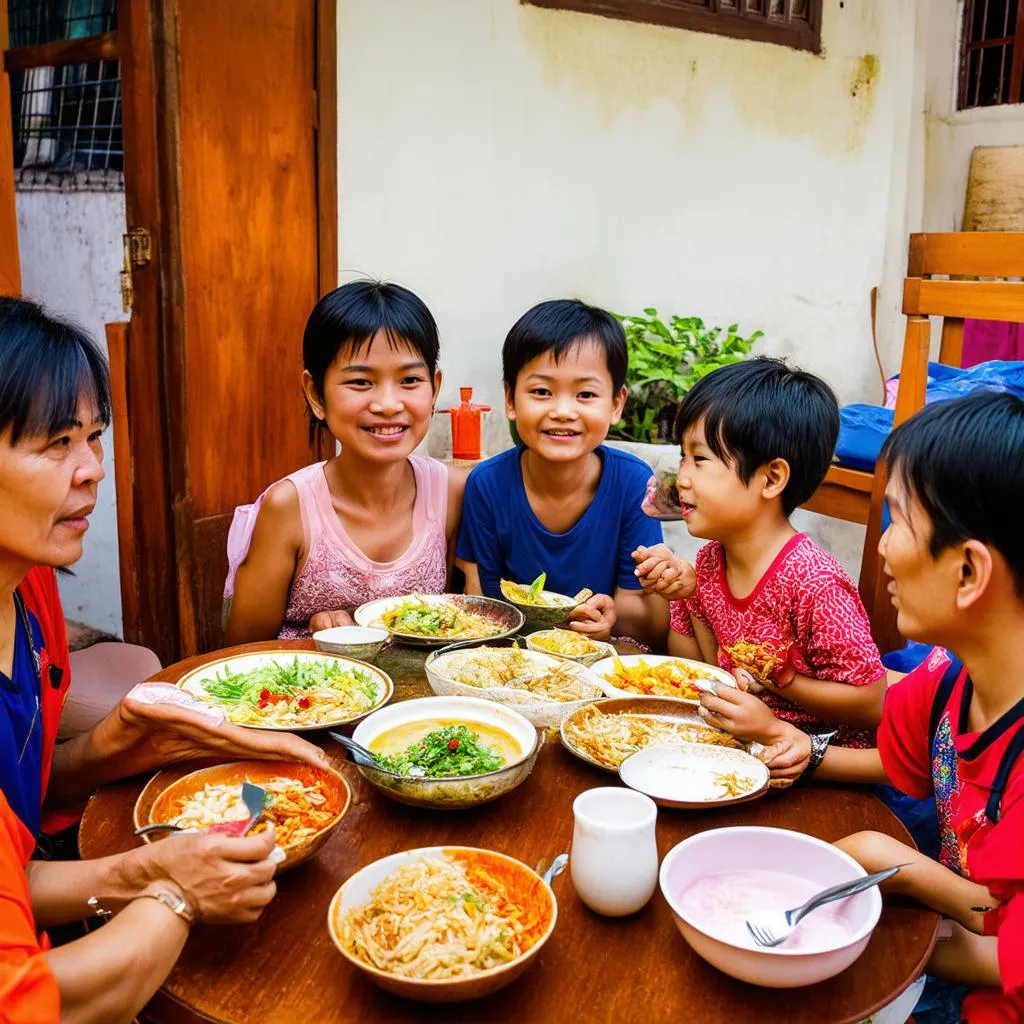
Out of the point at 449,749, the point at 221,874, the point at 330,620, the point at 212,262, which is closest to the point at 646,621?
the point at 330,620

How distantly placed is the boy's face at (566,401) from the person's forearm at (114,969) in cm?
214

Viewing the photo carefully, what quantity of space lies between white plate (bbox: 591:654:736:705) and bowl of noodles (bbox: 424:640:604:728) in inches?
2.5

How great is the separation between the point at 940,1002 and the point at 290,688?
155cm

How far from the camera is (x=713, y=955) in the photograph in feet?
4.76

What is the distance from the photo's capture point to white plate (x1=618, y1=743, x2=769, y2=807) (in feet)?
6.39

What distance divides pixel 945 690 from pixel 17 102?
7274 mm

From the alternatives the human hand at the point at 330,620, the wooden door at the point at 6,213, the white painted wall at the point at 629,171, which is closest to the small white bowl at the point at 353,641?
the human hand at the point at 330,620

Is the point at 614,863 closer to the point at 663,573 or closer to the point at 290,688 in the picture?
the point at 290,688

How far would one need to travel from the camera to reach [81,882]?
168 centimetres

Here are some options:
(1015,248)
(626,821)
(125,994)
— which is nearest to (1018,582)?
(626,821)

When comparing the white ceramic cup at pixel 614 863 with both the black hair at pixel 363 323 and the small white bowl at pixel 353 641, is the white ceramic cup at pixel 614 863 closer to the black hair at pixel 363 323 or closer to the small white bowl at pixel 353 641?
the small white bowl at pixel 353 641

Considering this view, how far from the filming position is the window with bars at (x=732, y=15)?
19.2ft

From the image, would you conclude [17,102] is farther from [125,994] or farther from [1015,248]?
[125,994]

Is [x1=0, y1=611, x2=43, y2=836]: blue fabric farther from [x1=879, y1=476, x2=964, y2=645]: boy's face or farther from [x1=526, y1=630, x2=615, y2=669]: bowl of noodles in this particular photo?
[x1=879, y1=476, x2=964, y2=645]: boy's face
